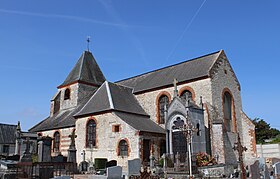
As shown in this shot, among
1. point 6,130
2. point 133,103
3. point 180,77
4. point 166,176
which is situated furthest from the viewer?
point 6,130

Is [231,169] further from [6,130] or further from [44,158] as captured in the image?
[6,130]

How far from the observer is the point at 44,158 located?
19000 mm

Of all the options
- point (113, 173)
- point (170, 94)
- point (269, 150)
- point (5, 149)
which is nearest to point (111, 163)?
point (170, 94)

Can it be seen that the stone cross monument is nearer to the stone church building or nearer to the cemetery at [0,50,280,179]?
the cemetery at [0,50,280,179]

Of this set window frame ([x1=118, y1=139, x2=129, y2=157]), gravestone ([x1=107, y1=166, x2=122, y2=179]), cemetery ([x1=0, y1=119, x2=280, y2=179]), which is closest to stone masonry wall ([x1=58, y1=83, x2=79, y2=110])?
window frame ([x1=118, y1=139, x2=129, y2=157])

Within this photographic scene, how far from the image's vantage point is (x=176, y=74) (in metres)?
23.9

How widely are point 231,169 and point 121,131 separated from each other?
8653mm

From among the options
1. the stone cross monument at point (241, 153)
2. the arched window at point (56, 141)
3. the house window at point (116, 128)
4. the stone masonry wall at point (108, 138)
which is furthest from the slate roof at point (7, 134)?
the stone cross monument at point (241, 153)

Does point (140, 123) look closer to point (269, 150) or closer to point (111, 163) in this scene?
point (111, 163)

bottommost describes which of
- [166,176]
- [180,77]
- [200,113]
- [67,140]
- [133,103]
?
[166,176]

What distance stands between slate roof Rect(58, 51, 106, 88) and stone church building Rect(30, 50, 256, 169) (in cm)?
408

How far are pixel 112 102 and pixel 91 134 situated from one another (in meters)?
3.40

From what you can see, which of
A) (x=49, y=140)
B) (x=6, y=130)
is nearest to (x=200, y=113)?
(x=49, y=140)

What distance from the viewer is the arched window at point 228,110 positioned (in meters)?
21.6
